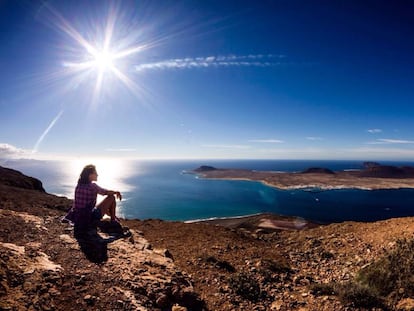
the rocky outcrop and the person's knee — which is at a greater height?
the person's knee

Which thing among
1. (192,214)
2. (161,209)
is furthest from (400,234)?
(161,209)

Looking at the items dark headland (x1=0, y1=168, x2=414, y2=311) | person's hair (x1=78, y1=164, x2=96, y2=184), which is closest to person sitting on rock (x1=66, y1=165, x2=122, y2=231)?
person's hair (x1=78, y1=164, x2=96, y2=184)

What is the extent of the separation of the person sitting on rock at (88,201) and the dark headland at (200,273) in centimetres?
66

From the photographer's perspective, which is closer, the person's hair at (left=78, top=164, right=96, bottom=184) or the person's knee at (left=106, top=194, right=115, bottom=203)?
the person's hair at (left=78, top=164, right=96, bottom=184)

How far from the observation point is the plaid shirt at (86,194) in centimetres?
920

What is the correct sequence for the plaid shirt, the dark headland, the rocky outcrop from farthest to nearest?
the rocky outcrop
the plaid shirt
the dark headland

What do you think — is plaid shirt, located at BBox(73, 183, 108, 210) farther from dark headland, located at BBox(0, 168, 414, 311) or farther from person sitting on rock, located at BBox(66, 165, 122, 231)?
dark headland, located at BBox(0, 168, 414, 311)

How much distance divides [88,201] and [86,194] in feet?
0.95

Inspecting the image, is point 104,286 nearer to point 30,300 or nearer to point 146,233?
point 30,300

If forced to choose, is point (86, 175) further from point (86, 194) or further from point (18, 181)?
point (18, 181)

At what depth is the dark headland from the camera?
5.88 m

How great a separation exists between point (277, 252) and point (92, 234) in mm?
9009

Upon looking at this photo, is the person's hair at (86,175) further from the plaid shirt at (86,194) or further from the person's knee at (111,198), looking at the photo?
the person's knee at (111,198)

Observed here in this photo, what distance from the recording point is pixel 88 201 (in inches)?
369
